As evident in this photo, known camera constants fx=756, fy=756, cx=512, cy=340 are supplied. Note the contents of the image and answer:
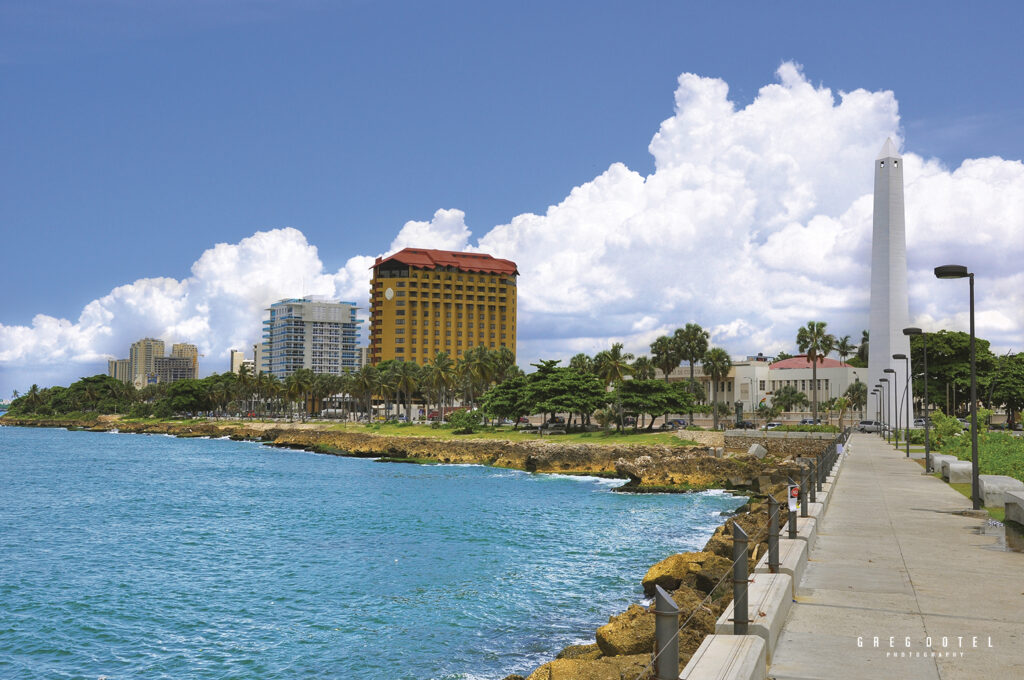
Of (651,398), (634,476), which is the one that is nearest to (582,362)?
(651,398)

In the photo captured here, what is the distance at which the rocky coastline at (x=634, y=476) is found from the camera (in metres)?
12.6

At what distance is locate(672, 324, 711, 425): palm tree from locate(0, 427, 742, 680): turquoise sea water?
203ft

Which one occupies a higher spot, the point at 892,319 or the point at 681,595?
the point at 892,319

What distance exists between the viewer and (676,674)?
616cm

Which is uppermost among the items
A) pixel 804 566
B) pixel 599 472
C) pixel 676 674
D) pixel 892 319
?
pixel 892 319

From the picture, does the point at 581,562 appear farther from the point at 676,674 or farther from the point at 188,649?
the point at 676,674

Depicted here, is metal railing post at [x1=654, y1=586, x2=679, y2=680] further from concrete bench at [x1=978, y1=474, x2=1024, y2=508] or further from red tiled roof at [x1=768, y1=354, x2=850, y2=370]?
red tiled roof at [x1=768, y1=354, x2=850, y2=370]

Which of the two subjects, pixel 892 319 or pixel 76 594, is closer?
pixel 76 594

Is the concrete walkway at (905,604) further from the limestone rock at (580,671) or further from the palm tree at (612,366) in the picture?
the palm tree at (612,366)

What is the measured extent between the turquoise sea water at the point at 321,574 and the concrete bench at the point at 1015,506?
33.4 feet

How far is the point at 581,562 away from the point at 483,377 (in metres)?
100

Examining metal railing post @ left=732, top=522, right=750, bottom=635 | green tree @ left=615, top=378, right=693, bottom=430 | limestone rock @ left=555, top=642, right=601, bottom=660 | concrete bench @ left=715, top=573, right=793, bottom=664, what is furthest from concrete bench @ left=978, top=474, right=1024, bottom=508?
green tree @ left=615, top=378, right=693, bottom=430

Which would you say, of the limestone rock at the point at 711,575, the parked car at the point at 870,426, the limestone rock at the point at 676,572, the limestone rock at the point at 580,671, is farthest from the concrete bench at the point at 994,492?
the parked car at the point at 870,426

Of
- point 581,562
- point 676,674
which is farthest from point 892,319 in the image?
point 676,674
